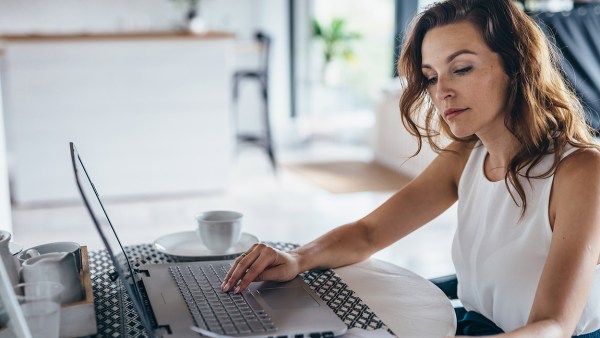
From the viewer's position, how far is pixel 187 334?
37.2 inches

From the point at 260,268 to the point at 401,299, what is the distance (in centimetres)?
23

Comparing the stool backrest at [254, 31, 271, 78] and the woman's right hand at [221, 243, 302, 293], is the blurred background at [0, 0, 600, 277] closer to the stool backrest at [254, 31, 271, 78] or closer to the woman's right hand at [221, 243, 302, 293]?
the stool backrest at [254, 31, 271, 78]

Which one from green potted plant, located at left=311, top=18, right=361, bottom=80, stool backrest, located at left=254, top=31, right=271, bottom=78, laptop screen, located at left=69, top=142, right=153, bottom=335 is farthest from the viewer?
green potted plant, located at left=311, top=18, right=361, bottom=80

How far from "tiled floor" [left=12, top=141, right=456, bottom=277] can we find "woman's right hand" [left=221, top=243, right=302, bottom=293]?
2048 millimetres

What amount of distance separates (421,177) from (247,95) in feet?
17.1

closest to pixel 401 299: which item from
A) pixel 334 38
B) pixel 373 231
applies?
pixel 373 231

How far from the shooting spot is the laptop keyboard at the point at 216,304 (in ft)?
3.18

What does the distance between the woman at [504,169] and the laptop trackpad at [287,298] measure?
0.13ft

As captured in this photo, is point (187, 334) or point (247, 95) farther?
point (247, 95)

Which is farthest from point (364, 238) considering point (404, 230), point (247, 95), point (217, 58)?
point (247, 95)

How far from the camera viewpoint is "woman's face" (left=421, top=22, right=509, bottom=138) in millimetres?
1197

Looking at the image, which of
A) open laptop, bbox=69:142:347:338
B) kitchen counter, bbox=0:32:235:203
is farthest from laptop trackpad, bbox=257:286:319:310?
kitchen counter, bbox=0:32:235:203

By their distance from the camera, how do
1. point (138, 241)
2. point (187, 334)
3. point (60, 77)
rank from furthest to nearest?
1. point (60, 77)
2. point (138, 241)
3. point (187, 334)

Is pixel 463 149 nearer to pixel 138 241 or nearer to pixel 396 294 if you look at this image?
pixel 396 294
